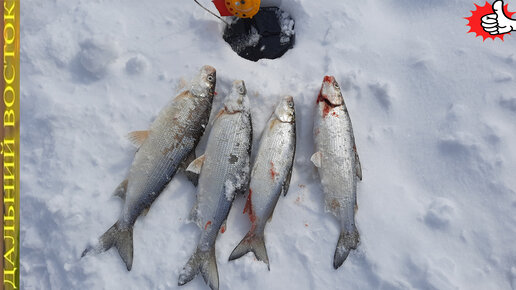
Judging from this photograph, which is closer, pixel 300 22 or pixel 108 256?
pixel 108 256

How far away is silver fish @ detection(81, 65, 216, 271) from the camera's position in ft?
12.2

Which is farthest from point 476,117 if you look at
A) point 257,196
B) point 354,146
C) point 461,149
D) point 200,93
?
point 200,93

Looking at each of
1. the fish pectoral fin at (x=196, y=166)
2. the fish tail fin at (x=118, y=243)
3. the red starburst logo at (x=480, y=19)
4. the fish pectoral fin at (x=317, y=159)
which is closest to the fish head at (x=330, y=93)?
the fish pectoral fin at (x=317, y=159)

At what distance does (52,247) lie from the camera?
375 cm

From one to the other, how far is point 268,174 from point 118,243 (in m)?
1.71

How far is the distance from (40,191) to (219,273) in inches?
83.7

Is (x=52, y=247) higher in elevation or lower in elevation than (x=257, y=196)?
lower

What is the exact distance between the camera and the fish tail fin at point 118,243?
3.69m

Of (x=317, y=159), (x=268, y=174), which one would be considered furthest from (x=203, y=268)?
(x=317, y=159)

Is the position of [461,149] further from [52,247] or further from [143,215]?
[52,247]

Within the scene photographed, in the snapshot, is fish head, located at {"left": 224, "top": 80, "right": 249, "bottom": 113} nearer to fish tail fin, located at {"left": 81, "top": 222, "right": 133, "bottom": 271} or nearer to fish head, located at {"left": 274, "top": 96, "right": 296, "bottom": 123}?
fish head, located at {"left": 274, "top": 96, "right": 296, "bottom": 123}

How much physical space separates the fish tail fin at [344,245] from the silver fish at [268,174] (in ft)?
2.43

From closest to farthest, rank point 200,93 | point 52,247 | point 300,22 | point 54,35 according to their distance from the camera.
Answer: point 52,247, point 200,93, point 54,35, point 300,22

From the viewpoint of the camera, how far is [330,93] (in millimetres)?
4121
